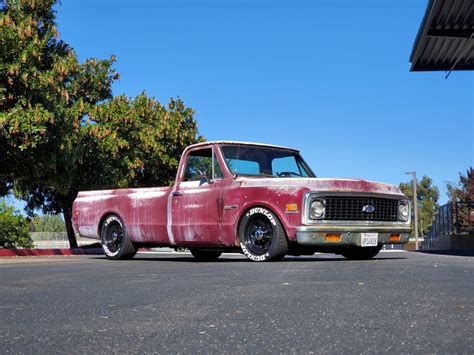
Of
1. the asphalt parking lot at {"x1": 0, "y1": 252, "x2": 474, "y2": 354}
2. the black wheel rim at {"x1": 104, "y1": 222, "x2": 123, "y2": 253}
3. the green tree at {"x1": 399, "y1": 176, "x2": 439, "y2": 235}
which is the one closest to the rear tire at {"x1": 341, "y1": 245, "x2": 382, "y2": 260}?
the asphalt parking lot at {"x1": 0, "y1": 252, "x2": 474, "y2": 354}

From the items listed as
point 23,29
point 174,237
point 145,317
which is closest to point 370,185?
point 174,237

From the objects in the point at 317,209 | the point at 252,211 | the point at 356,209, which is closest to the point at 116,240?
the point at 252,211

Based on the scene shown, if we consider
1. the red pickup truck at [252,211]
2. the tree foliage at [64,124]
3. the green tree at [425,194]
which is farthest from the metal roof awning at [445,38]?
the green tree at [425,194]

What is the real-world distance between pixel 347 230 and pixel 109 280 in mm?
3871

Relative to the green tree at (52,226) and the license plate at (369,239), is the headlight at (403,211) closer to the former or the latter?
the license plate at (369,239)

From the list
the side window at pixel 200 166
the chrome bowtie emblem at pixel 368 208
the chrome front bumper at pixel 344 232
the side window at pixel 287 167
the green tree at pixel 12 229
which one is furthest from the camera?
the green tree at pixel 12 229

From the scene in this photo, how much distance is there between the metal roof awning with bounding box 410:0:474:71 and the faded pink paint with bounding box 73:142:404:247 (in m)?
6.87

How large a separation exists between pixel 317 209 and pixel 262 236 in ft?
2.94

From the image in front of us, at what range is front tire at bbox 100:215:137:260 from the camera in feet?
36.9

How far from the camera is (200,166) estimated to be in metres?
10.5

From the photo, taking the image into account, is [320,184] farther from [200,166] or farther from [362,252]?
[200,166]

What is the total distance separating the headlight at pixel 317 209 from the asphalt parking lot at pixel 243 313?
Result: 2.05 meters

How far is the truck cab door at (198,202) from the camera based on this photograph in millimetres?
9922

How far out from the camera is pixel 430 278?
21.2 ft
